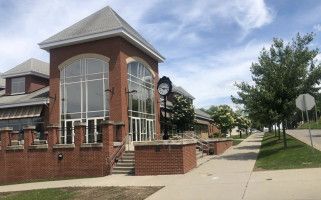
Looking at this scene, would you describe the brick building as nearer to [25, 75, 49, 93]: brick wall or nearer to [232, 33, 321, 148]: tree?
[25, 75, 49, 93]: brick wall

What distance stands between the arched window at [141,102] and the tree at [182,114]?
154 inches

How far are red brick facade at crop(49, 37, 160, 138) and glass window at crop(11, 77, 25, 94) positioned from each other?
6.89 metres

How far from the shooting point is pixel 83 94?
21.9 meters

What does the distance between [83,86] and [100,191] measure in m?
12.9

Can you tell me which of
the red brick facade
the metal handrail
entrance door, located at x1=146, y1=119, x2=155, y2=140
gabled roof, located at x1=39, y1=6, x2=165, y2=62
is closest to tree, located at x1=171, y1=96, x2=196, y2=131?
entrance door, located at x1=146, y1=119, x2=155, y2=140

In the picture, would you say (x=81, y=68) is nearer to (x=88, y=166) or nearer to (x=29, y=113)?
(x=29, y=113)

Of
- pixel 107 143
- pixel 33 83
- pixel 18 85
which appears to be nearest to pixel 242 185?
pixel 107 143

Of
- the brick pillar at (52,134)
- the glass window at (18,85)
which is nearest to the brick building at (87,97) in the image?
the brick pillar at (52,134)

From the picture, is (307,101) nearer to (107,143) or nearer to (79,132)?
(107,143)

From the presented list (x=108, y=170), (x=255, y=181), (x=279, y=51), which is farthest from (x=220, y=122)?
(x=255, y=181)

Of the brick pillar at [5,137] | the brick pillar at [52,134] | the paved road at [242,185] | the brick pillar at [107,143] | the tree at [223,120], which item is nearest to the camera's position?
the paved road at [242,185]

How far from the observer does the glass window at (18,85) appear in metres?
28.1

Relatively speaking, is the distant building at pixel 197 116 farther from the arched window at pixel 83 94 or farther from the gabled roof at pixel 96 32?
the arched window at pixel 83 94

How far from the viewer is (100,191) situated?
33.5 ft
